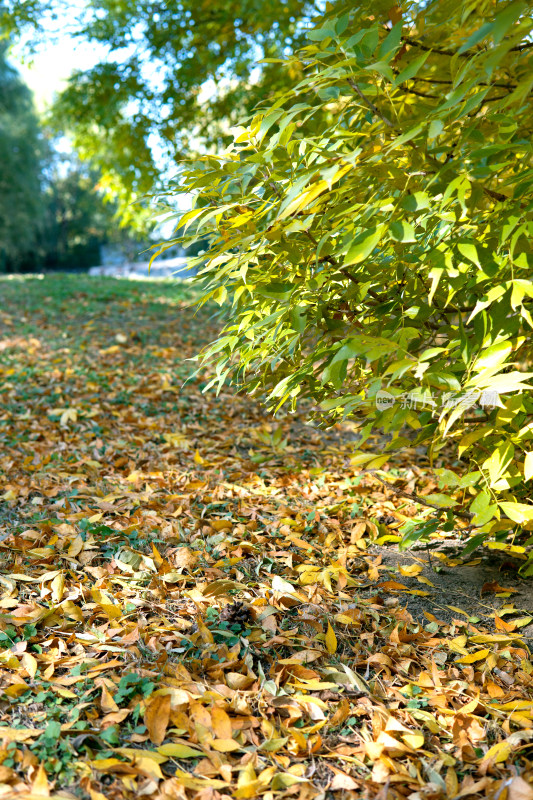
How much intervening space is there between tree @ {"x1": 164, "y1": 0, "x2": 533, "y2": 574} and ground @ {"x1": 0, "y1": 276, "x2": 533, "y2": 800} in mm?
410

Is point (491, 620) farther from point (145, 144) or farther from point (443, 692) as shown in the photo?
point (145, 144)

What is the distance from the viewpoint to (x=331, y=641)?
1.80 meters

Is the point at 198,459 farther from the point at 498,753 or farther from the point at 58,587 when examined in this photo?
the point at 498,753

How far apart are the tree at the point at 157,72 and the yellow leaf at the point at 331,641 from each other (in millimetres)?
5612

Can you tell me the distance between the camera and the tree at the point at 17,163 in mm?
20469

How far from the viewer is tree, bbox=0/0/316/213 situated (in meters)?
6.18

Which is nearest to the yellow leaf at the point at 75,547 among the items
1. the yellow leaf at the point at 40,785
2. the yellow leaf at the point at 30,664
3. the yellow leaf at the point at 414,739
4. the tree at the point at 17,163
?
the yellow leaf at the point at 30,664

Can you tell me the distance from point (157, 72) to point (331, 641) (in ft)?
22.1

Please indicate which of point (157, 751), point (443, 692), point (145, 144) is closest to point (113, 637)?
point (157, 751)

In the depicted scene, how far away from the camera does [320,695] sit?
1634mm

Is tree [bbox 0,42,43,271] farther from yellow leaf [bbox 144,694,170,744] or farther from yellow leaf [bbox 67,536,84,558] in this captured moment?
yellow leaf [bbox 144,694,170,744]

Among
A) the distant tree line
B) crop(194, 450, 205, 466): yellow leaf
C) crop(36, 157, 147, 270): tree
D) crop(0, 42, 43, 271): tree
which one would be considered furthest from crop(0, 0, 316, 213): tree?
crop(36, 157, 147, 270): tree

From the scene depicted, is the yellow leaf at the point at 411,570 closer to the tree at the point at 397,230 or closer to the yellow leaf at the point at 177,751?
the tree at the point at 397,230

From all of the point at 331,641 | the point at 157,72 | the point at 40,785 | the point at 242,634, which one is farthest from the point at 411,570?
the point at 157,72
